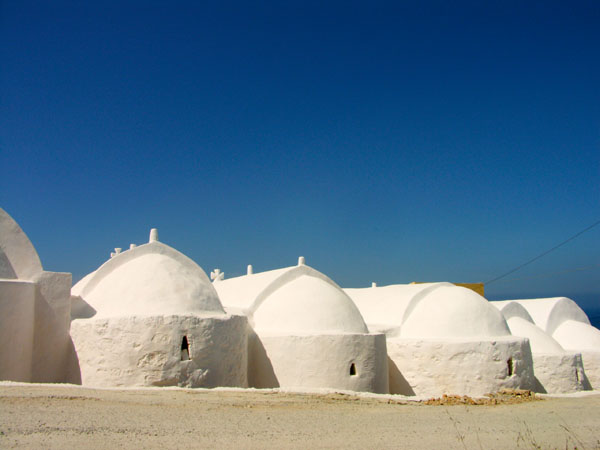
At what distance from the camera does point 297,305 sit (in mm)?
11758

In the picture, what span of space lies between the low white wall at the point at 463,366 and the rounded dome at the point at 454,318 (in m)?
0.45

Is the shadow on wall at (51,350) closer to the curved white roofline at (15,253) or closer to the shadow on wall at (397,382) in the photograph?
the curved white roofline at (15,253)

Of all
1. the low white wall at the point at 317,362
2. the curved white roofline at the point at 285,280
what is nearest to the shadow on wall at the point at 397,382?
the low white wall at the point at 317,362

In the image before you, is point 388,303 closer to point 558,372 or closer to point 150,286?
point 558,372

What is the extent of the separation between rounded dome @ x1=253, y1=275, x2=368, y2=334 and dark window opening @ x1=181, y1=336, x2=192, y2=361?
2712mm

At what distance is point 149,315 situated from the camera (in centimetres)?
884

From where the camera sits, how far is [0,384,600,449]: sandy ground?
5160 mm

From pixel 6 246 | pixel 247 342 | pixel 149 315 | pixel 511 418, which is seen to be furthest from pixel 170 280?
pixel 511 418

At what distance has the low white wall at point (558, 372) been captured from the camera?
13.7m

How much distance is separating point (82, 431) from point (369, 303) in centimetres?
1142

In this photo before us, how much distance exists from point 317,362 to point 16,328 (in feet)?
18.2

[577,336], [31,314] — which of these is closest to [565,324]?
[577,336]

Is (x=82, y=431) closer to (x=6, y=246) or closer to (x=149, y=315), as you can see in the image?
(x=149, y=315)

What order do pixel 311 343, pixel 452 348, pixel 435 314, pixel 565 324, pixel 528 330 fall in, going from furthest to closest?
pixel 565 324 < pixel 528 330 < pixel 435 314 < pixel 452 348 < pixel 311 343
